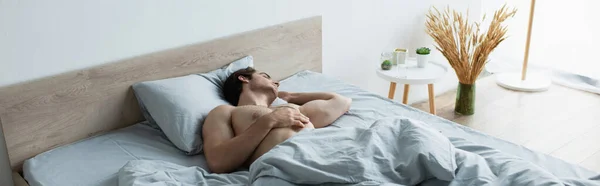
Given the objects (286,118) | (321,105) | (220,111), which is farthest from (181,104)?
(321,105)

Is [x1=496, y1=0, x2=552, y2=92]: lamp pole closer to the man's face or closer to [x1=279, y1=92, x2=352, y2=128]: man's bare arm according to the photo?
[x1=279, y1=92, x2=352, y2=128]: man's bare arm

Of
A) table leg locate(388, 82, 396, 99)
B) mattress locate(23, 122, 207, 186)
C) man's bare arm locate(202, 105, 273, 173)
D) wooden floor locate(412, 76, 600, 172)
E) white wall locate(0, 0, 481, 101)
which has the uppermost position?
white wall locate(0, 0, 481, 101)

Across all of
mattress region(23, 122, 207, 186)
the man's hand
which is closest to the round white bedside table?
the man's hand

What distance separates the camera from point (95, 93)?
2311 millimetres

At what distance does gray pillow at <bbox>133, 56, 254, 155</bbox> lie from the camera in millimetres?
2246

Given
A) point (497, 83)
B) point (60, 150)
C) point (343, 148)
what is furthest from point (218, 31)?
point (497, 83)

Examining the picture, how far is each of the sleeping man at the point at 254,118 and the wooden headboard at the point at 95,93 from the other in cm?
23

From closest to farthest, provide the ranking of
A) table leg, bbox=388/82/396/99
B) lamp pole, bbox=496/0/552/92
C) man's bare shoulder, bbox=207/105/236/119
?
man's bare shoulder, bbox=207/105/236/119 → table leg, bbox=388/82/396/99 → lamp pole, bbox=496/0/552/92

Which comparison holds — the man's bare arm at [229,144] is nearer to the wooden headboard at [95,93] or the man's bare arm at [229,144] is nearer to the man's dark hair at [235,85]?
the man's dark hair at [235,85]

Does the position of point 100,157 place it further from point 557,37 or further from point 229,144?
point 557,37

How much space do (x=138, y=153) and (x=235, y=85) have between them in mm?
485

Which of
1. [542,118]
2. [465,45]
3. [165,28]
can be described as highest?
[165,28]

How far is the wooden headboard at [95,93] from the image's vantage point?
7.11 feet

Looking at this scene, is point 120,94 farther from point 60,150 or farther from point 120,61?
point 60,150
